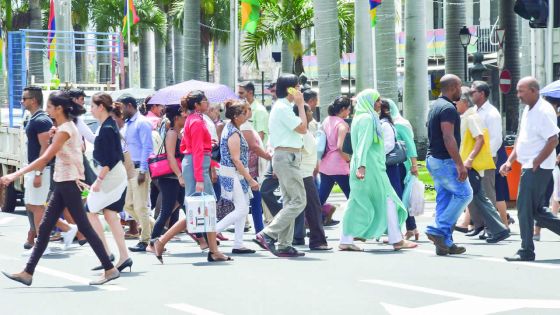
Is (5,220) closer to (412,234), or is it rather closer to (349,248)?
(412,234)

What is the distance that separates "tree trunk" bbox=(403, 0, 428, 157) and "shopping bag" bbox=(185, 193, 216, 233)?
19149 mm

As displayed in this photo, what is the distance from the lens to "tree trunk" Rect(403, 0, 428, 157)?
103 feet

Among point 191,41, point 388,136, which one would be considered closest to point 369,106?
point 388,136

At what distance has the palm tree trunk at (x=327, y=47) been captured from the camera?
2458 centimetres

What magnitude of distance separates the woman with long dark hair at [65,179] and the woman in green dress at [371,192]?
3.37m

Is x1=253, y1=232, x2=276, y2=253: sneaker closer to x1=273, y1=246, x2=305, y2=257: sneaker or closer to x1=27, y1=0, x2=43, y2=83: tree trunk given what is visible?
x1=273, y1=246, x2=305, y2=257: sneaker

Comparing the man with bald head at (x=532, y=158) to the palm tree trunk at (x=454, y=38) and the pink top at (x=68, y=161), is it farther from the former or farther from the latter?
the palm tree trunk at (x=454, y=38)

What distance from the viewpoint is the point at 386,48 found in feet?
93.2

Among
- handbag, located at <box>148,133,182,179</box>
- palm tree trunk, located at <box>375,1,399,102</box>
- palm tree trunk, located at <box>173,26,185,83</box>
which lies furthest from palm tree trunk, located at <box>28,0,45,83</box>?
handbag, located at <box>148,133,182,179</box>

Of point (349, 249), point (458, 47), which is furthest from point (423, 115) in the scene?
point (349, 249)

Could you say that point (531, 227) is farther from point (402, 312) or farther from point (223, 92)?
point (223, 92)

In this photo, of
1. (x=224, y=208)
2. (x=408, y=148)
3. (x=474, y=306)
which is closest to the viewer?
(x=474, y=306)

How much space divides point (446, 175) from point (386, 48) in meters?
15.6

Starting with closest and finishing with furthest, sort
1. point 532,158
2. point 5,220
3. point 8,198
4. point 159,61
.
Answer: point 532,158 → point 5,220 → point 8,198 → point 159,61
